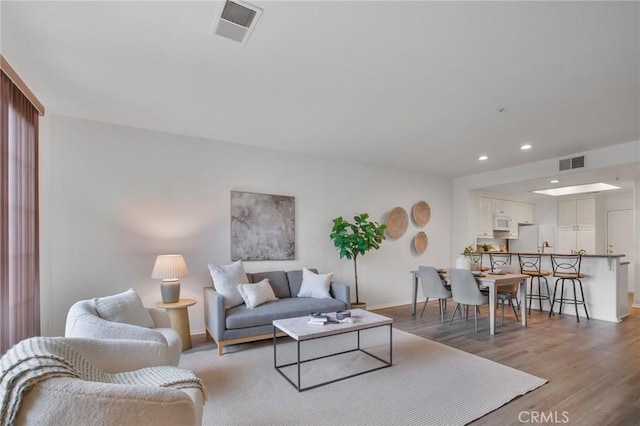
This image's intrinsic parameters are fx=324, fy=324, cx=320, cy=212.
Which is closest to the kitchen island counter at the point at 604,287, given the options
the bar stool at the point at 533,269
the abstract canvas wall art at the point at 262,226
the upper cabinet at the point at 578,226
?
the bar stool at the point at 533,269

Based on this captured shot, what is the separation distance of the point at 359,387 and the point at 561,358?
7.20ft

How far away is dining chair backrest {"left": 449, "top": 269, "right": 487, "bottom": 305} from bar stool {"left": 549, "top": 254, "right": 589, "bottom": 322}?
1.74 metres

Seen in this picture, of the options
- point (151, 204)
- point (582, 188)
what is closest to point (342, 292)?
point (151, 204)

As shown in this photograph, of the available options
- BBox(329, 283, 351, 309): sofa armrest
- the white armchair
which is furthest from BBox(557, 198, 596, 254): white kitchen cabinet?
the white armchair

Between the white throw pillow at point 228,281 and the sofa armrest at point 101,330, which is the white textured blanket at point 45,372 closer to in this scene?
the sofa armrest at point 101,330

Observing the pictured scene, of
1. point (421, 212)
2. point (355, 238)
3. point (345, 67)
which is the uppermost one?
point (345, 67)

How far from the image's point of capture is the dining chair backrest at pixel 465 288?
13.9 ft

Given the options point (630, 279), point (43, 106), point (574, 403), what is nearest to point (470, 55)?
point (574, 403)

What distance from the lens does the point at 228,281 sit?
3.89 meters

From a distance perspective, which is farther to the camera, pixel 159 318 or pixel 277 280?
pixel 277 280

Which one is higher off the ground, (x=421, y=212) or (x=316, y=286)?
(x=421, y=212)

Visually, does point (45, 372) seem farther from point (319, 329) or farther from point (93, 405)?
point (319, 329)

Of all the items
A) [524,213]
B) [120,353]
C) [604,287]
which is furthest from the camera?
[524,213]

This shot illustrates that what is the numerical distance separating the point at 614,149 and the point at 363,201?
144 inches
